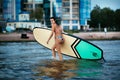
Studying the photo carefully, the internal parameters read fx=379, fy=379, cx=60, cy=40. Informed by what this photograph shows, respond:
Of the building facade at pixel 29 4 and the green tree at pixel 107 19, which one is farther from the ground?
the building facade at pixel 29 4

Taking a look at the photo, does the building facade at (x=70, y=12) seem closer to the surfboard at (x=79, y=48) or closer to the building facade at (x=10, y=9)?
the building facade at (x=10, y=9)

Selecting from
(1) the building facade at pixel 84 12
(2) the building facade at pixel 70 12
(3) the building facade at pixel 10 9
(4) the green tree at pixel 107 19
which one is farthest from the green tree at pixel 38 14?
(4) the green tree at pixel 107 19

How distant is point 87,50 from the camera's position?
13.7 meters

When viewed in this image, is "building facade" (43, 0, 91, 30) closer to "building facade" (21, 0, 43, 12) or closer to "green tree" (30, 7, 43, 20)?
"building facade" (21, 0, 43, 12)

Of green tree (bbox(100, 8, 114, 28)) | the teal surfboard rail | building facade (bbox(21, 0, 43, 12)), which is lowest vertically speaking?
green tree (bbox(100, 8, 114, 28))

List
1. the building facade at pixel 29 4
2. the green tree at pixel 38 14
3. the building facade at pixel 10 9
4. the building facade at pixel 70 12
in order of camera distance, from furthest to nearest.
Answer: the building facade at pixel 29 4, the building facade at pixel 10 9, the building facade at pixel 70 12, the green tree at pixel 38 14

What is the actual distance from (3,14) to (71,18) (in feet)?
72.9

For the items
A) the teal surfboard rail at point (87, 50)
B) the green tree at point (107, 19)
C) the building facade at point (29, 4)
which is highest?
the building facade at point (29, 4)

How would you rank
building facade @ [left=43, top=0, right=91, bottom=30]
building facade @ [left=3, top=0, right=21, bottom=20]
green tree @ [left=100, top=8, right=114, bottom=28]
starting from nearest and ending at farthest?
green tree @ [left=100, top=8, right=114, bottom=28] < building facade @ [left=43, top=0, right=91, bottom=30] < building facade @ [left=3, top=0, right=21, bottom=20]

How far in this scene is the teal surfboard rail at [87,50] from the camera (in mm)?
13477

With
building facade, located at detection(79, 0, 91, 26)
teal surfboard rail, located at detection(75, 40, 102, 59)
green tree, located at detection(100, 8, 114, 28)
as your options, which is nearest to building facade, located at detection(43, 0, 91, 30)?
building facade, located at detection(79, 0, 91, 26)

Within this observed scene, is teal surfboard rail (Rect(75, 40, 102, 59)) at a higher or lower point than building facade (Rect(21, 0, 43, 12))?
lower

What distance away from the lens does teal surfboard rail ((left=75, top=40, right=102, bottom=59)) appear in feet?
44.2

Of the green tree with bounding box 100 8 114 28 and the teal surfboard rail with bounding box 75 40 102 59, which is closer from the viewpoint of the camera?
the teal surfboard rail with bounding box 75 40 102 59
